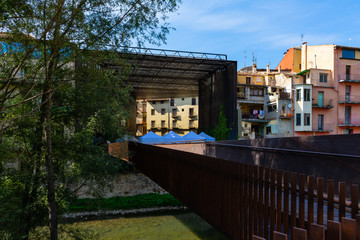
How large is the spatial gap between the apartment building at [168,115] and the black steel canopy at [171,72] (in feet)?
27.7

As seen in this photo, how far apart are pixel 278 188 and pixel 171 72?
2419 centimetres

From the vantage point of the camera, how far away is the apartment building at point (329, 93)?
33519 mm

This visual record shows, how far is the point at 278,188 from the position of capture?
11.1 ft

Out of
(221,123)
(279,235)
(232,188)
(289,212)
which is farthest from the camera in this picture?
(221,123)

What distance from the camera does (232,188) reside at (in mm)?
4500

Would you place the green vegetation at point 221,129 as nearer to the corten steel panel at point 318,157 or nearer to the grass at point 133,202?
→ the grass at point 133,202

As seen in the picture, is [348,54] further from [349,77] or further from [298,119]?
[298,119]

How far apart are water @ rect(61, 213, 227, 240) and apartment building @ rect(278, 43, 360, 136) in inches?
884

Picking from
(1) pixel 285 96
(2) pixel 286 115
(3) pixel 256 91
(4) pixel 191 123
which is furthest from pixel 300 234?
(4) pixel 191 123

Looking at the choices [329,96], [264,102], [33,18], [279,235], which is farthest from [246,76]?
[279,235]

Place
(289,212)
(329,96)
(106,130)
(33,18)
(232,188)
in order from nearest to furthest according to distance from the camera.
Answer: (289,212) → (232,188) → (33,18) → (106,130) → (329,96)

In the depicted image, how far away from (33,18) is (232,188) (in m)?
5.41

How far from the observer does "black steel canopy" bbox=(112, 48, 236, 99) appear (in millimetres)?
22359

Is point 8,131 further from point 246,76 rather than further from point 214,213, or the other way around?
point 246,76
